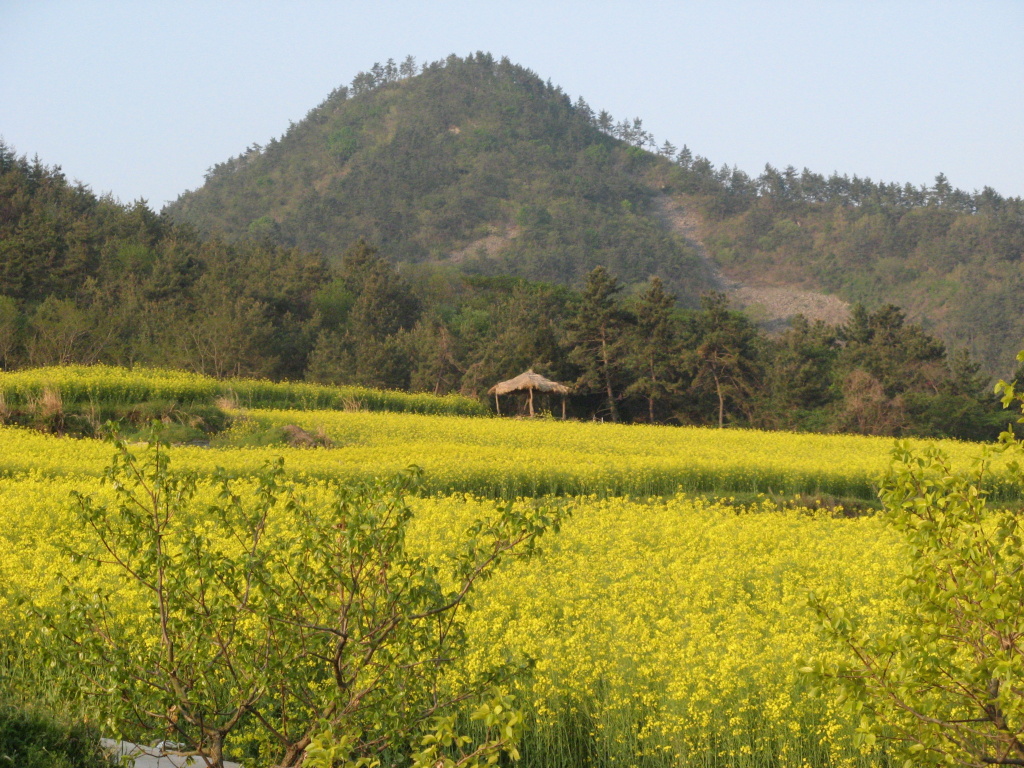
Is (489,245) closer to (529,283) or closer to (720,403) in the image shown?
(529,283)

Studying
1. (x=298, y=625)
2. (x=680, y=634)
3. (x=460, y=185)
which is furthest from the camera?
(x=460, y=185)

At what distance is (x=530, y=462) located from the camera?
15.0 meters

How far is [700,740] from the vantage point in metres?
4.55

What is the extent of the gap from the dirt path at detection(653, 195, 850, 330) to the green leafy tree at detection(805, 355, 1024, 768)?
2831 inches

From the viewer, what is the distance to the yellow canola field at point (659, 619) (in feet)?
15.2

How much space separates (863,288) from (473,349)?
54238 mm

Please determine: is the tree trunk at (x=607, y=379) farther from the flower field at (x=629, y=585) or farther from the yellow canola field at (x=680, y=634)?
the yellow canola field at (x=680, y=634)

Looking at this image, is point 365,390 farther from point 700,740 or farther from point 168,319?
point 700,740

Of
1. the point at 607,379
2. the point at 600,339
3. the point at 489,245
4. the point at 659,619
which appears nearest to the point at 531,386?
the point at 607,379

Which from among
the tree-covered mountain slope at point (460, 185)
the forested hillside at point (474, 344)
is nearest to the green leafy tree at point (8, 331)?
the forested hillside at point (474, 344)

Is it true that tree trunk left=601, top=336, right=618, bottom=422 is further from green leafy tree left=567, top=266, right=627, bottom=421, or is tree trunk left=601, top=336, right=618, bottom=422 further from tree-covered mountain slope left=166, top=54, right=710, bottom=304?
tree-covered mountain slope left=166, top=54, right=710, bottom=304

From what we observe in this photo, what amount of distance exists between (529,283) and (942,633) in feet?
151

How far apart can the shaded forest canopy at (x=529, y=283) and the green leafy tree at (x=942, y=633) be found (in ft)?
89.9

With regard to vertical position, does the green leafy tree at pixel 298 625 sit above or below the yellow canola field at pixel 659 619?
above
